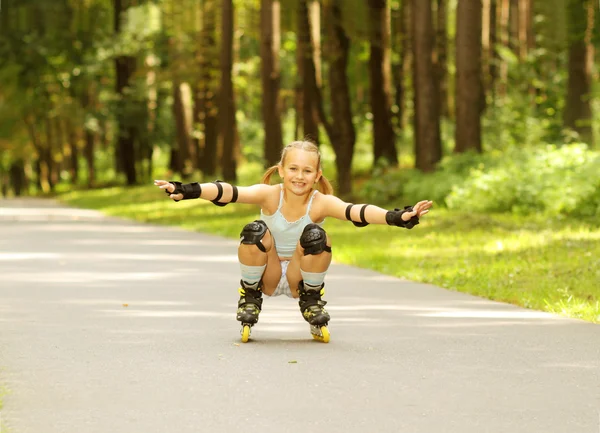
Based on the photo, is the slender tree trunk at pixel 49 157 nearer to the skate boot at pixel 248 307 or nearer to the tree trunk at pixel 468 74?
the tree trunk at pixel 468 74

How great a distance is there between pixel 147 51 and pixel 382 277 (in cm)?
4082

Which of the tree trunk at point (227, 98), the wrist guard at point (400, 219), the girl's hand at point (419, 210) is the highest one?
the girl's hand at point (419, 210)

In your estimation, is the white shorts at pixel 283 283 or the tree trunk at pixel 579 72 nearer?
the white shorts at pixel 283 283

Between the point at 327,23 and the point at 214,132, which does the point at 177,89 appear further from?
the point at 327,23

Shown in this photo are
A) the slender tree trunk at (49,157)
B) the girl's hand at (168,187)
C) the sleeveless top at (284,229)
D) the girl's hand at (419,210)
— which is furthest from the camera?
the slender tree trunk at (49,157)

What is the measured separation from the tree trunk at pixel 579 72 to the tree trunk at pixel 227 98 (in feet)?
36.3

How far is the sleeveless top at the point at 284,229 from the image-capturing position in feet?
31.5

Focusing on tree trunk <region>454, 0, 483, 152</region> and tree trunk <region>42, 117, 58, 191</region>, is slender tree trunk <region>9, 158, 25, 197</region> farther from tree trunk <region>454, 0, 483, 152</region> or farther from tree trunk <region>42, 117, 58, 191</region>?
tree trunk <region>454, 0, 483, 152</region>

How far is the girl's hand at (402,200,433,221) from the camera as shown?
8383 mm

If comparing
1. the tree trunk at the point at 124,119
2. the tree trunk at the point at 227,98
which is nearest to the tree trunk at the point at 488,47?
the tree trunk at the point at 227,98

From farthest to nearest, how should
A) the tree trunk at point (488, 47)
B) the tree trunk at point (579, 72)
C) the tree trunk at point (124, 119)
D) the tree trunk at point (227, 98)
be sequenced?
the tree trunk at point (124, 119), the tree trunk at point (488, 47), the tree trunk at point (227, 98), the tree trunk at point (579, 72)

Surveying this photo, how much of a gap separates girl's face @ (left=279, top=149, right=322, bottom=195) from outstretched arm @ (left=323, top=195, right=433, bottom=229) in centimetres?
19

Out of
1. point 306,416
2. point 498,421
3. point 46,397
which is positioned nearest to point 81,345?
point 46,397

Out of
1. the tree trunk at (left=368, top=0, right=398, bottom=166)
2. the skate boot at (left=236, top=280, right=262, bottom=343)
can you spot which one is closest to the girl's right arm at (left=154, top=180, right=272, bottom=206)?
the skate boot at (left=236, top=280, right=262, bottom=343)
